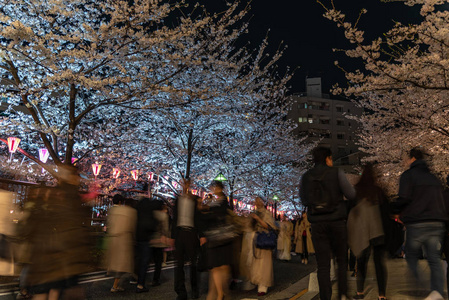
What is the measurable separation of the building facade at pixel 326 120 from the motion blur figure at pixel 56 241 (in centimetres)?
6518

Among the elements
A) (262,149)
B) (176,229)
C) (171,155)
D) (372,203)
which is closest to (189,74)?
(171,155)

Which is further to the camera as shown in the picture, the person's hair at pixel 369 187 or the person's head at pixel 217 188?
the person's head at pixel 217 188

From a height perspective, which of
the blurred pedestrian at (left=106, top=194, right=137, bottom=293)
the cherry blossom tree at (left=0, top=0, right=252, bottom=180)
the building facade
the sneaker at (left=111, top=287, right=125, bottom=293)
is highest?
the building facade

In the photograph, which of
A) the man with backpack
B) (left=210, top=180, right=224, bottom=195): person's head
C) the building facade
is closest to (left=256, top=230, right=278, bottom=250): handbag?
(left=210, top=180, right=224, bottom=195): person's head

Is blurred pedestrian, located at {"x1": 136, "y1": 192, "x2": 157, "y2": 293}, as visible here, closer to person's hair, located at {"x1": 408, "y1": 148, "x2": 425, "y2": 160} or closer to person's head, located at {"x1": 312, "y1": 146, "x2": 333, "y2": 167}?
person's head, located at {"x1": 312, "y1": 146, "x2": 333, "y2": 167}

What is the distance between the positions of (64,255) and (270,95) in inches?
950

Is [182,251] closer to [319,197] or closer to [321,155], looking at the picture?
[319,197]

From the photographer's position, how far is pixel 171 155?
74.9 ft

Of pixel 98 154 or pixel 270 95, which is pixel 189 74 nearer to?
pixel 98 154

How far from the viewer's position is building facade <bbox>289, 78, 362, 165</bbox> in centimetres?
6862

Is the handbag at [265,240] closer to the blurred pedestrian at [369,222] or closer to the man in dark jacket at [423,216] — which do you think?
the blurred pedestrian at [369,222]

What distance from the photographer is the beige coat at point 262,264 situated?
7.18 meters

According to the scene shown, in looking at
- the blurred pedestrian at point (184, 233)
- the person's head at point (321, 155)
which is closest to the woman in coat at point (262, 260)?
the blurred pedestrian at point (184, 233)

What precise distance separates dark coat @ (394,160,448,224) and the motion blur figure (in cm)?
358
